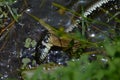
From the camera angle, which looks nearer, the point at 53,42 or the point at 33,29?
the point at 53,42

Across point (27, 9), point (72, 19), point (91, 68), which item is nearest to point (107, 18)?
point (72, 19)

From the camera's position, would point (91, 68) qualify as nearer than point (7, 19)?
Yes

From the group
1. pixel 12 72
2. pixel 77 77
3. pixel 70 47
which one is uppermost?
pixel 77 77

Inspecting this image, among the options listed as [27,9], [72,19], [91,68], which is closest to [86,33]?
[72,19]

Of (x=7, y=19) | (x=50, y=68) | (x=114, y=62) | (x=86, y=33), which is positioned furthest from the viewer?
(x=7, y=19)

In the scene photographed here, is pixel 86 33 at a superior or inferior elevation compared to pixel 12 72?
superior

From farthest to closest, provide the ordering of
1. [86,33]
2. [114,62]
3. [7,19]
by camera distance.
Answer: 1. [7,19]
2. [86,33]
3. [114,62]

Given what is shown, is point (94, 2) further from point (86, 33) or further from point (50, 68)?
point (50, 68)
